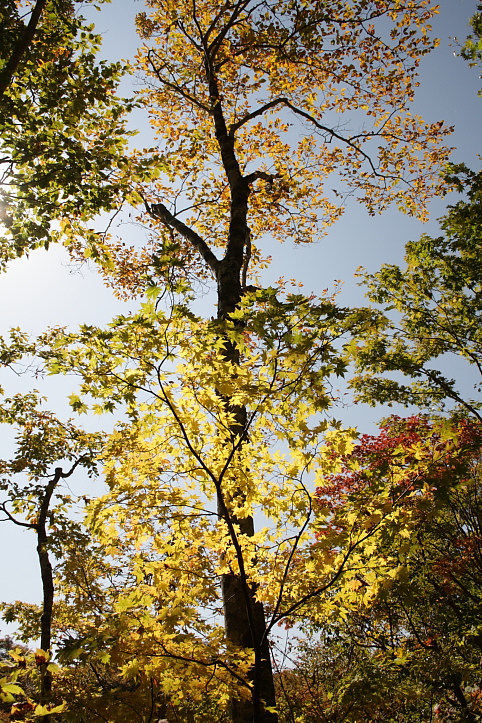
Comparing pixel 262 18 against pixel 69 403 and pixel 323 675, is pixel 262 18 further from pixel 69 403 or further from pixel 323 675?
pixel 323 675

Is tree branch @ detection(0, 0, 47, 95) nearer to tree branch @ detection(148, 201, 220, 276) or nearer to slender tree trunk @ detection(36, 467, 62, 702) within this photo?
tree branch @ detection(148, 201, 220, 276)

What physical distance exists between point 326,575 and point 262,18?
29.8ft

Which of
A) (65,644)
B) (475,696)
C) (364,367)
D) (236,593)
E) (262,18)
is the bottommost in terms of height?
(475,696)

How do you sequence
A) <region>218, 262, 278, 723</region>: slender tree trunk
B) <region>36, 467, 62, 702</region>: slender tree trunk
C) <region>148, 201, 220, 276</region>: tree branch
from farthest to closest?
<region>36, 467, 62, 702</region>: slender tree trunk < <region>148, 201, 220, 276</region>: tree branch < <region>218, 262, 278, 723</region>: slender tree trunk

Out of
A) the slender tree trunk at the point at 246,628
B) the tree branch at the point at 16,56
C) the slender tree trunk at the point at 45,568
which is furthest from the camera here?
the slender tree trunk at the point at 45,568

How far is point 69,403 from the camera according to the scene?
9.73 feet

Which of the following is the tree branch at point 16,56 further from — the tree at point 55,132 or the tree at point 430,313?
the tree at point 430,313

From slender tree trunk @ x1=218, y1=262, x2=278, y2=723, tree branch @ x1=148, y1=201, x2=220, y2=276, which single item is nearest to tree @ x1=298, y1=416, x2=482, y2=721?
slender tree trunk @ x1=218, y1=262, x2=278, y2=723

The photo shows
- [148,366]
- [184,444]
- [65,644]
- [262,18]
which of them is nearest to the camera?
[65,644]

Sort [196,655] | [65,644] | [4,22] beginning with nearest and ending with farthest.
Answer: [65,644] < [196,655] < [4,22]

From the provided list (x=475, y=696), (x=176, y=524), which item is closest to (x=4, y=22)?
(x=176, y=524)

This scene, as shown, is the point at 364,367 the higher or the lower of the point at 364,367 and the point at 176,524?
the higher

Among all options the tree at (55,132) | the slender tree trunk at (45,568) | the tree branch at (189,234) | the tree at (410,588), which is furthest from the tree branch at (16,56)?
the slender tree trunk at (45,568)

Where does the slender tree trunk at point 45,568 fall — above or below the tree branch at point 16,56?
below
